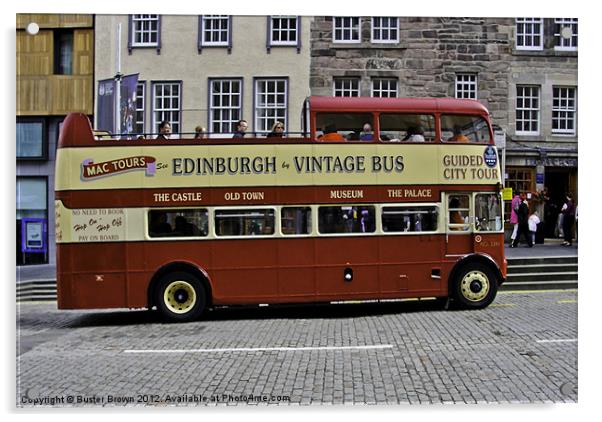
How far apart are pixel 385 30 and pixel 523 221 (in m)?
2.22

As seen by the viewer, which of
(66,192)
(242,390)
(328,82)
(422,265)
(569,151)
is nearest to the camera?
(242,390)

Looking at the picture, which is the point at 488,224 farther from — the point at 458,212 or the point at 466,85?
the point at 466,85

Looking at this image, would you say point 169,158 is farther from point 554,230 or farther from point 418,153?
point 554,230

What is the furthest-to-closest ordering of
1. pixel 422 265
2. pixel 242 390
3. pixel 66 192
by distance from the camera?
pixel 422 265 < pixel 66 192 < pixel 242 390

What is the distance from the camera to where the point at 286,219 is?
6414mm

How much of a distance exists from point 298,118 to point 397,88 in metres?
0.90

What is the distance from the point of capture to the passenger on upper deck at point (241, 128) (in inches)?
215

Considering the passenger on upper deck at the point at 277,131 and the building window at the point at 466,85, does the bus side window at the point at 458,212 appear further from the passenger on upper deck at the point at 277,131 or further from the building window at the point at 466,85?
the passenger on upper deck at the point at 277,131

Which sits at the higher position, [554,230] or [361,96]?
[361,96]

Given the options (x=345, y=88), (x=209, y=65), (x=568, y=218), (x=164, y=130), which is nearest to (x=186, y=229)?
(x=164, y=130)

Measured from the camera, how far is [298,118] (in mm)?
5578

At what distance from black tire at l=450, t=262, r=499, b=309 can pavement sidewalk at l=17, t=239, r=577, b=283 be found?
1.13 ft

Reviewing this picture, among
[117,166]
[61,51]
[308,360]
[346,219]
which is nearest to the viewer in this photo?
[308,360]

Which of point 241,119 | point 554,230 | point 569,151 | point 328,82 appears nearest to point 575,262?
point 554,230
